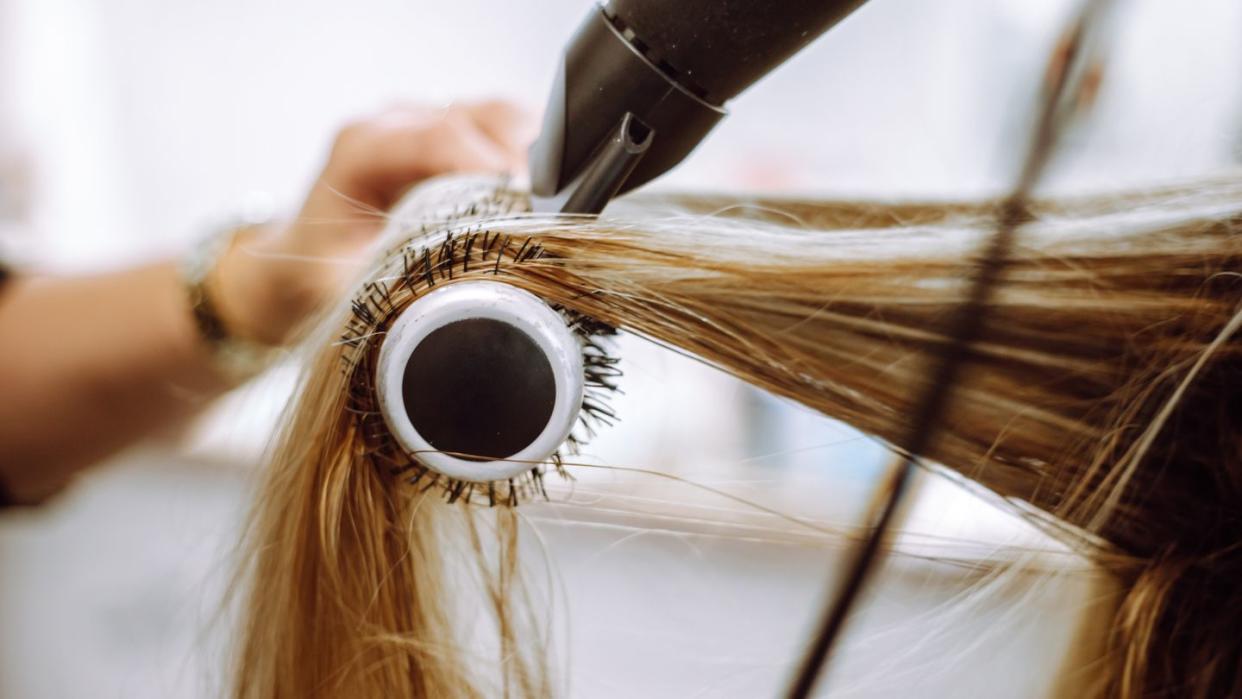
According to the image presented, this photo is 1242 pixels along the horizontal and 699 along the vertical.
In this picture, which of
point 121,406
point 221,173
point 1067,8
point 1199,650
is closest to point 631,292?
point 1067,8

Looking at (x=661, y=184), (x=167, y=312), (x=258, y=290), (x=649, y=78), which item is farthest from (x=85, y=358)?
(x=649, y=78)

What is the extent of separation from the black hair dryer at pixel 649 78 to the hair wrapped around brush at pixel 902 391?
0.02 meters

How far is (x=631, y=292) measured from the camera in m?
0.29

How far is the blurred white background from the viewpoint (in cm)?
37

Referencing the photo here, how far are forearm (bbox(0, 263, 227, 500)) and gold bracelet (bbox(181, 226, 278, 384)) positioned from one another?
11mm

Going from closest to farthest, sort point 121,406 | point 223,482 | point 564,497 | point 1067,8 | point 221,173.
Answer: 1. point 1067,8
2. point 564,497
3. point 121,406
4. point 223,482
5. point 221,173

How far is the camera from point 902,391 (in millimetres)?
317

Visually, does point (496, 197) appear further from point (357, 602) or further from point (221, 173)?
point (221, 173)

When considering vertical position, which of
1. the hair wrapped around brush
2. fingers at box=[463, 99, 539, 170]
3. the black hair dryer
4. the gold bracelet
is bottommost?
the hair wrapped around brush

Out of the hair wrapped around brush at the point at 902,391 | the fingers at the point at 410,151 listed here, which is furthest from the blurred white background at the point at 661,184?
the fingers at the point at 410,151

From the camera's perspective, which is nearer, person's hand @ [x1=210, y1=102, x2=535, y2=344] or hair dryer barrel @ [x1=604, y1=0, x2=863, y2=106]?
hair dryer barrel @ [x1=604, y1=0, x2=863, y2=106]

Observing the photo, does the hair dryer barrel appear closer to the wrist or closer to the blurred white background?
the blurred white background

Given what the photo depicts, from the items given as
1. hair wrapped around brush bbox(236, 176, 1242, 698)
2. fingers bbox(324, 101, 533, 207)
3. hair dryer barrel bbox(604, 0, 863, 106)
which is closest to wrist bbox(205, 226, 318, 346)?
fingers bbox(324, 101, 533, 207)

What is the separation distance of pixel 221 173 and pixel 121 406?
821 mm
